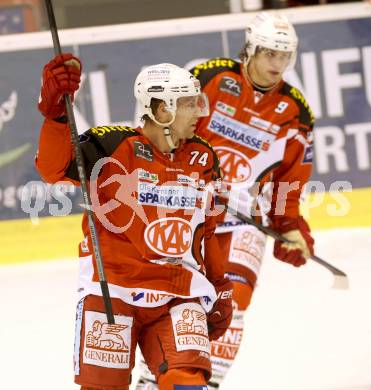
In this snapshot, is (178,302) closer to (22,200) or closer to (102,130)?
(102,130)

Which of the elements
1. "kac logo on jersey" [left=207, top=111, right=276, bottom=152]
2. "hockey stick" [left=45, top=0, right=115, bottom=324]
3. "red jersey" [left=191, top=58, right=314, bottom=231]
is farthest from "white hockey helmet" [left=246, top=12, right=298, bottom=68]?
"hockey stick" [left=45, top=0, right=115, bottom=324]

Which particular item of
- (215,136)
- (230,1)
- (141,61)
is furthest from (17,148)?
(215,136)

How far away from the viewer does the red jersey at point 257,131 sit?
4.79 meters

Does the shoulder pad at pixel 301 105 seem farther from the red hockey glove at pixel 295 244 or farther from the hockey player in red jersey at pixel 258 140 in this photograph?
the red hockey glove at pixel 295 244

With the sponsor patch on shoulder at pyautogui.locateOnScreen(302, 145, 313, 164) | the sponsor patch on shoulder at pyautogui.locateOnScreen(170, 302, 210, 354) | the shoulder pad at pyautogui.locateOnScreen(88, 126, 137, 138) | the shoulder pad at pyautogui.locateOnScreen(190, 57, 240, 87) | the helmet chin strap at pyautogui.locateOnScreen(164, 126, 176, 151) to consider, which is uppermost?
the shoulder pad at pyautogui.locateOnScreen(190, 57, 240, 87)

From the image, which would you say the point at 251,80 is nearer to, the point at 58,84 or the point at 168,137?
the point at 168,137

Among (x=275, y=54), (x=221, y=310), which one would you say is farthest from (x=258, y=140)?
(x=221, y=310)

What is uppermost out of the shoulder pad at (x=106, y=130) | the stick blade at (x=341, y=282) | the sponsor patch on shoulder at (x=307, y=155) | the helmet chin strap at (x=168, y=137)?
the shoulder pad at (x=106, y=130)

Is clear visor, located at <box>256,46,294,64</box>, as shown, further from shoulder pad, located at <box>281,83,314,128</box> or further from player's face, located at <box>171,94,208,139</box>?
player's face, located at <box>171,94,208,139</box>

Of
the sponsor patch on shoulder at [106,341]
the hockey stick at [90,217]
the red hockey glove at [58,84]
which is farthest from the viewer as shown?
the sponsor patch on shoulder at [106,341]

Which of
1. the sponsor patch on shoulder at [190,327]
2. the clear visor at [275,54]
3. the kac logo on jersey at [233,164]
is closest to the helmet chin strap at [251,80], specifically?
the clear visor at [275,54]

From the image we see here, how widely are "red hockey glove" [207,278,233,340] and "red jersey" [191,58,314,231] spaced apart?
0.99 meters

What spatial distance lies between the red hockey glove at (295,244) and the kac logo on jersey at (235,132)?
0.32m

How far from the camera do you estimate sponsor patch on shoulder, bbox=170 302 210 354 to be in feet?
11.4
